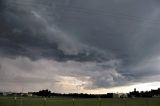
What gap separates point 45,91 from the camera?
17962 centimetres

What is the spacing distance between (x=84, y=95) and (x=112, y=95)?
1693 centimetres

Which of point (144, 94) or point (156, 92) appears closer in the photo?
point (144, 94)

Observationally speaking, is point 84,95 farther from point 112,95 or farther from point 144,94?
point 144,94

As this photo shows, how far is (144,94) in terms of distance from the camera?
516 feet

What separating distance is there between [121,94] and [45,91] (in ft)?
169

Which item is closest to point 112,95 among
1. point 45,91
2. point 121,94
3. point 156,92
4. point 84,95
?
point 121,94

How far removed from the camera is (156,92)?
16850 cm

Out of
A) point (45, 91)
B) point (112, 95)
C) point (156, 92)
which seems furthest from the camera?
point (45, 91)

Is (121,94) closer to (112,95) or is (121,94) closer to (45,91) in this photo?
(112,95)

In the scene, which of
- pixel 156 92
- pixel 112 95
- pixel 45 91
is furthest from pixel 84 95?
pixel 156 92

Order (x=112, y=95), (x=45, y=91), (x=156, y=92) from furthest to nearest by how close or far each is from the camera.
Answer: (x=45, y=91) → (x=156, y=92) → (x=112, y=95)

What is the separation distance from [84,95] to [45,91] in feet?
103

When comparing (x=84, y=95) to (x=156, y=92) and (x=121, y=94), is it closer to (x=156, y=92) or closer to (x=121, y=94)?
(x=121, y=94)

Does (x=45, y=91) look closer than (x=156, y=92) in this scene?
No
